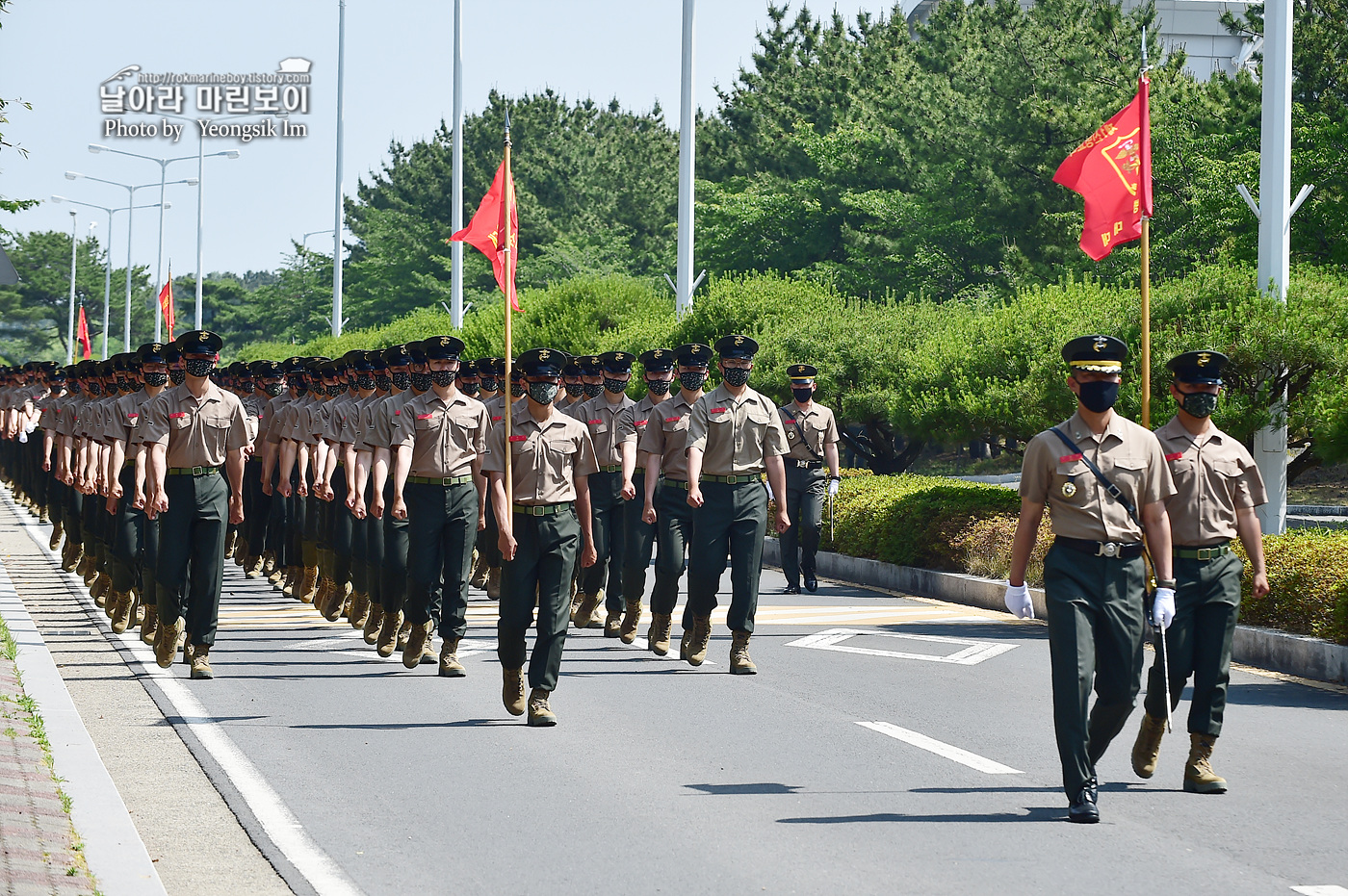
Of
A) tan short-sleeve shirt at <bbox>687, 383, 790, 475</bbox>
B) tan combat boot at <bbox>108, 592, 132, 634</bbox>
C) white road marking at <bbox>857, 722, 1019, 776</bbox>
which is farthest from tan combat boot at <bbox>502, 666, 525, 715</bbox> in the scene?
tan combat boot at <bbox>108, 592, 132, 634</bbox>

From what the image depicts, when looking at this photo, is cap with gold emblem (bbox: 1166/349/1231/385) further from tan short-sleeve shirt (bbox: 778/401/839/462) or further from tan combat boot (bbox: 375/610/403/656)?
tan short-sleeve shirt (bbox: 778/401/839/462)

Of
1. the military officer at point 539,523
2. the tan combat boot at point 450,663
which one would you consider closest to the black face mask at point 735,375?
the military officer at point 539,523

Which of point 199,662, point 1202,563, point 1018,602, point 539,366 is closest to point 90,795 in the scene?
point 539,366

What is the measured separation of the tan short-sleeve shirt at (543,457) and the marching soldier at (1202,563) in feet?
10.4

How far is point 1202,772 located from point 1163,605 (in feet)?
2.92

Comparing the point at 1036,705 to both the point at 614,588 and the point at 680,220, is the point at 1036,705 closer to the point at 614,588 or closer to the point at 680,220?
the point at 614,588

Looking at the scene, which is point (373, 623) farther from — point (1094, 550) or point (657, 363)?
point (1094, 550)

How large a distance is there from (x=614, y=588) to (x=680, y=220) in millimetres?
14912

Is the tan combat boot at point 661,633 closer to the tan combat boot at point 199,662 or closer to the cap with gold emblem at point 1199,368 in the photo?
the tan combat boot at point 199,662

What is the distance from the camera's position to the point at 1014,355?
16.9 meters

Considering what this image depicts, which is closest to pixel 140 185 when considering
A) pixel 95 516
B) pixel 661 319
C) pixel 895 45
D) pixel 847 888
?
pixel 895 45

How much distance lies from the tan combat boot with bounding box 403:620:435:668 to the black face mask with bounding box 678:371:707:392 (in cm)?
241

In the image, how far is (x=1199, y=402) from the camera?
8102mm

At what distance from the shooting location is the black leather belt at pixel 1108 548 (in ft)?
24.0
